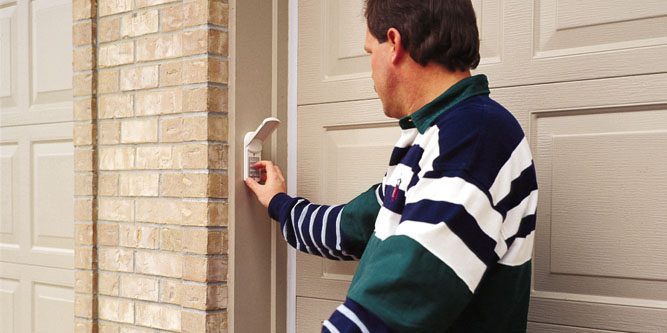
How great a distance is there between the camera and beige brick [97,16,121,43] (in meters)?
2.82

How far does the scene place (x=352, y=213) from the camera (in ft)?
7.22

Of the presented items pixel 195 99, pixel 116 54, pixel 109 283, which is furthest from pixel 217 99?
pixel 109 283

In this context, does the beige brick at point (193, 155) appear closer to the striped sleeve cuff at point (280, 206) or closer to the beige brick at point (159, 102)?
the beige brick at point (159, 102)

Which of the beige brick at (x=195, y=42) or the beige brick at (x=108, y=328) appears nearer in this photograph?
the beige brick at (x=195, y=42)

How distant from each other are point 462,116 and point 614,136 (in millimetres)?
582

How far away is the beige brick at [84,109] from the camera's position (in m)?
2.88

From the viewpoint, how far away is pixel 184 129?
2.58 metres

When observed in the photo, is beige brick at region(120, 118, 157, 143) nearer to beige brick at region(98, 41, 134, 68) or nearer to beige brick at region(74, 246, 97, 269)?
beige brick at region(98, 41, 134, 68)

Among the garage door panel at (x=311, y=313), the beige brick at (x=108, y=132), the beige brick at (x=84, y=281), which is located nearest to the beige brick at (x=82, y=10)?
the beige brick at (x=108, y=132)

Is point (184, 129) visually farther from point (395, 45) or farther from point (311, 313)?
point (395, 45)

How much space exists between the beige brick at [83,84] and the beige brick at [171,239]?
0.63m

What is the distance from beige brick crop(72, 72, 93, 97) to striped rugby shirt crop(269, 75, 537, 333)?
1.54 meters

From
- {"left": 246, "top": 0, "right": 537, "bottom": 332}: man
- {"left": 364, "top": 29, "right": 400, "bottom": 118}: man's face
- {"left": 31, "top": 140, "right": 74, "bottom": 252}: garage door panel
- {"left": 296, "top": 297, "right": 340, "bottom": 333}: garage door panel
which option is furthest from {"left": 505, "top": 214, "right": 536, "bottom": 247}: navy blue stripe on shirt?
{"left": 31, "top": 140, "right": 74, "bottom": 252}: garage door panel

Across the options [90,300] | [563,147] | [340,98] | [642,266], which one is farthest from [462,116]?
[90,300]
